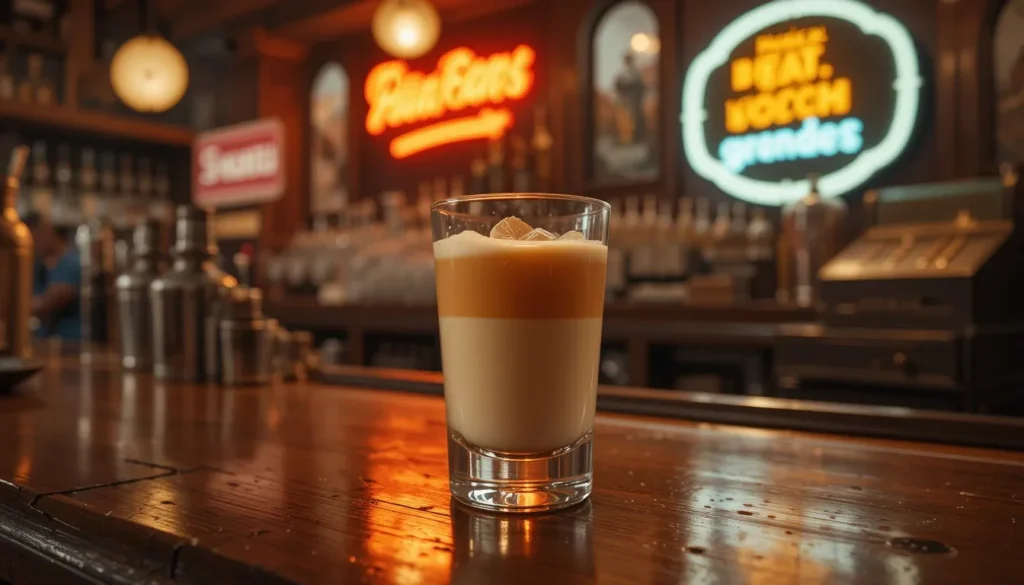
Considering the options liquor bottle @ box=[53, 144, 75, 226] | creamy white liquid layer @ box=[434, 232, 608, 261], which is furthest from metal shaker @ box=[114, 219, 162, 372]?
liquor bottle @ box=[53, 144, 75, 226]

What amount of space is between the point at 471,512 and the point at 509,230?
0.67ft

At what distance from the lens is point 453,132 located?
4.89 meters

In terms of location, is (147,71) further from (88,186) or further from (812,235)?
(812,235)

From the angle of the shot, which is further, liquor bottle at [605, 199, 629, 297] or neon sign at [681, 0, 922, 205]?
liquor bottle at [605, 199, 629, 297]

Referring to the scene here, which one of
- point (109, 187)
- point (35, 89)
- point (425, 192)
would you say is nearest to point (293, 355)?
point (425, 192)

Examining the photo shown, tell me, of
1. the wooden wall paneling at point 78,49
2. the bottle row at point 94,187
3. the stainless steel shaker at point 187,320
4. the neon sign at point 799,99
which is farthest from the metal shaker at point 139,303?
the wooden wall paneling at point 78,49

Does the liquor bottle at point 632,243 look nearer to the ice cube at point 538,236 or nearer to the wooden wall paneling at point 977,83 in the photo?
Result: the wooden wall paneling at point 977,83

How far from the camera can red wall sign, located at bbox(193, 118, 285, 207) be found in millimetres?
5504

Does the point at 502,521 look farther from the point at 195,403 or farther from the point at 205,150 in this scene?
the point at 205,150

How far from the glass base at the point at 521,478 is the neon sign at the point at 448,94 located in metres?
4.14

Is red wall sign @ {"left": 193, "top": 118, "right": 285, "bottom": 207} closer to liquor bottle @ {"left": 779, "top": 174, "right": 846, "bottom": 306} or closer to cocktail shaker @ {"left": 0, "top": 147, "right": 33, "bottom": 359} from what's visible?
liquor bottle @ {"left": 779, "top": 174, "right": 846, "bottom": 306}

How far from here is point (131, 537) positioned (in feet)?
1.70

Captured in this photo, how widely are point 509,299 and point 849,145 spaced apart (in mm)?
3083

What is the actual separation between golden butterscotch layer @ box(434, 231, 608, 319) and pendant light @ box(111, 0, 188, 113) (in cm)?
364
